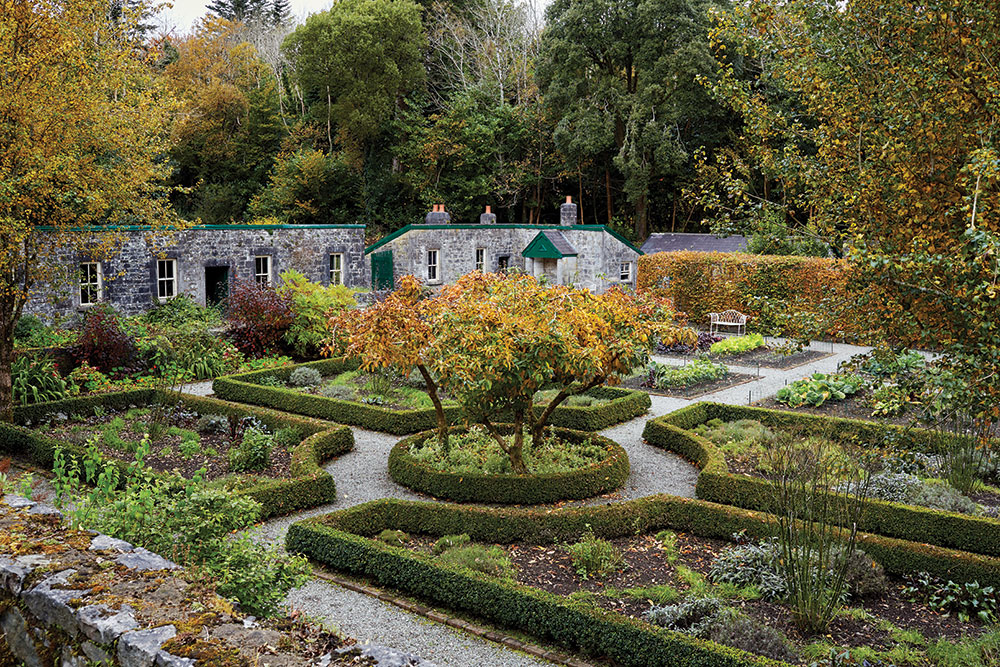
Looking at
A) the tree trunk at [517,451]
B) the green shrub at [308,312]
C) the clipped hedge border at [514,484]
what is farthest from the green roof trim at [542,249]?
the tree trunk at [517,451]

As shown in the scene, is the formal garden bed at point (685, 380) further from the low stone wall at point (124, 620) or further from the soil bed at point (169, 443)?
the low stone wall at point (124, 620)

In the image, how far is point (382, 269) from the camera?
84.6 ft

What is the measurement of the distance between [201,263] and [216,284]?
3.53 feet

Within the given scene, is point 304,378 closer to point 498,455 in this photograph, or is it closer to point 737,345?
point 498,455

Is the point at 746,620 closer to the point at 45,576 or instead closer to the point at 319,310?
the point at 45,576

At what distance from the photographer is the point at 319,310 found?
19.6 meters

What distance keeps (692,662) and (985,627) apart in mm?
3010

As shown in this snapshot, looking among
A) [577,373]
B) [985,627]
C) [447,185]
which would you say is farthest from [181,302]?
[985,627]

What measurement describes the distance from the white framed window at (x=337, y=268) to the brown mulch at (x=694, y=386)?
34.3 feet

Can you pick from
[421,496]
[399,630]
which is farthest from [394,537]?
[399,630]

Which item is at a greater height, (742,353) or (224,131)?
(224,131)

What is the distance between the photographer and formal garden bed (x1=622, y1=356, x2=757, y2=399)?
55.2 ft

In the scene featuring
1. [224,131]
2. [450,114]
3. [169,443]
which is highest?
[450,114]

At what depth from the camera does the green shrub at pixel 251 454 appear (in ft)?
36.7
